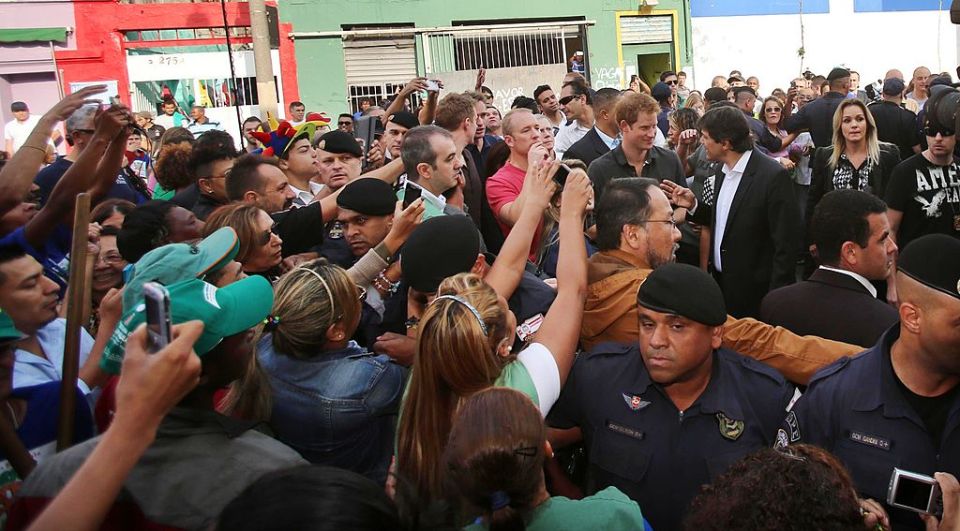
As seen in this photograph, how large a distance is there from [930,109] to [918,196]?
2.58 feet

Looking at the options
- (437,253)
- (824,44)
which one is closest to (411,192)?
(437,253)

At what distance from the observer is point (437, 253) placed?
2.98 meters

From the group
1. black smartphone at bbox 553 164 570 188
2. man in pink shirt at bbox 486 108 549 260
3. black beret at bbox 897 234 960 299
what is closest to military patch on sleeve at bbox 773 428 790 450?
black beret at bbox 897 234 960 299

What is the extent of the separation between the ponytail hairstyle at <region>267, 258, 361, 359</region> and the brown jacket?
3.44 feet

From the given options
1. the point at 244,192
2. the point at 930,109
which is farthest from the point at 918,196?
the point at 244,192

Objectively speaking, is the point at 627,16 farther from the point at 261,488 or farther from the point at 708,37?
the point at 261,488

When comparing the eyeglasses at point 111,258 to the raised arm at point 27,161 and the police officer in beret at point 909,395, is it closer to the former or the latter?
the raised arm at point 27,161

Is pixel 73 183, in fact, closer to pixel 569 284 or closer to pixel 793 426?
pixel 569 284

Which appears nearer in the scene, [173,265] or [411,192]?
[173,265]

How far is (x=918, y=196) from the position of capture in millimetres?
5648

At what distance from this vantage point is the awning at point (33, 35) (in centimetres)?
1898

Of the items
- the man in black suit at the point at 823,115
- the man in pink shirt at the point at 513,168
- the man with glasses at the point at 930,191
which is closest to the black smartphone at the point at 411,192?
the man in pink shirt at the point at 513,168

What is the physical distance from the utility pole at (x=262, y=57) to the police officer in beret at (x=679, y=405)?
17.9m

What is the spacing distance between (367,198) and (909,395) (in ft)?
8.26
